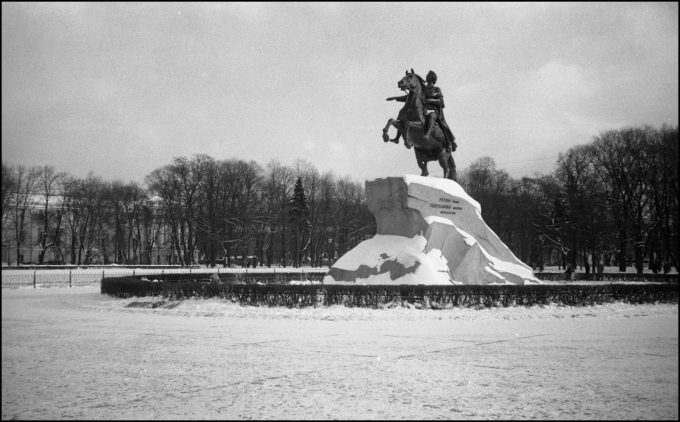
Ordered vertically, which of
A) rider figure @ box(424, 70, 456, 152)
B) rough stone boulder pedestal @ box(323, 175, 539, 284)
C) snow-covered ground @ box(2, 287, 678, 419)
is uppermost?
rider figure @ box(424, 70, 456, 152)

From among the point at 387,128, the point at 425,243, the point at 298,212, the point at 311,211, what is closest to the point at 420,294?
the point at 425,243

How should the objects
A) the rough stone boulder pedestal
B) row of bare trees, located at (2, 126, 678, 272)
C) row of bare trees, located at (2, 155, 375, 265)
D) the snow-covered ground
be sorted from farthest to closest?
row of bare trees, located at (2, 155, 375, 265) < row of bare trees, located at (2, 126, 678, 272) < the rough stone boulder pedestal < the snow-covered ground

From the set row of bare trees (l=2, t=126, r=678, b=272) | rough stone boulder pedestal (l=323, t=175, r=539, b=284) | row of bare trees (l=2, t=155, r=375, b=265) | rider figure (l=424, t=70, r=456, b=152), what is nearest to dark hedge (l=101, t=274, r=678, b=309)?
rough stone boulder pedestal (l=323, t=175, r=539, b=284)

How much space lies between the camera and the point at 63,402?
18.9ft

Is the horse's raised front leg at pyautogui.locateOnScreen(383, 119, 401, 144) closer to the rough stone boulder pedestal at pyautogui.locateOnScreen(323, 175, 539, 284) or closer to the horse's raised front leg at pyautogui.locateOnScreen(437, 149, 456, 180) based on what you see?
the rough stone boulder pedestal at pyautogui.locateOnScreen(323, 175, 539, 284)

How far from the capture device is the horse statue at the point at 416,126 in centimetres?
1988

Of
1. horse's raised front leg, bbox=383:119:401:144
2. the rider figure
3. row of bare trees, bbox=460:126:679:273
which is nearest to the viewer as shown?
horse's raised front leg, bbox=383:119:401:144

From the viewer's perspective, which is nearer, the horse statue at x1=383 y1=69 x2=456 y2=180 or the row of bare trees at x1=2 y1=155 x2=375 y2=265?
the horse statue at x1=383 y1=69 x2=456 y2=180

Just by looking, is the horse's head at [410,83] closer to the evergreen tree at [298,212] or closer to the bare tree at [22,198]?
the bare tree at [22,198]

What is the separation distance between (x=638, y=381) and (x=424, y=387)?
2759mm

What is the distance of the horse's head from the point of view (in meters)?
19.6

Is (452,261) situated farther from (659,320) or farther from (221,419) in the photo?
(221,419)

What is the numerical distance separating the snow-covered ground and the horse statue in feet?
28.5

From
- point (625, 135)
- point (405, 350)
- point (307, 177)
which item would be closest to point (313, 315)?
point (405, 350)
